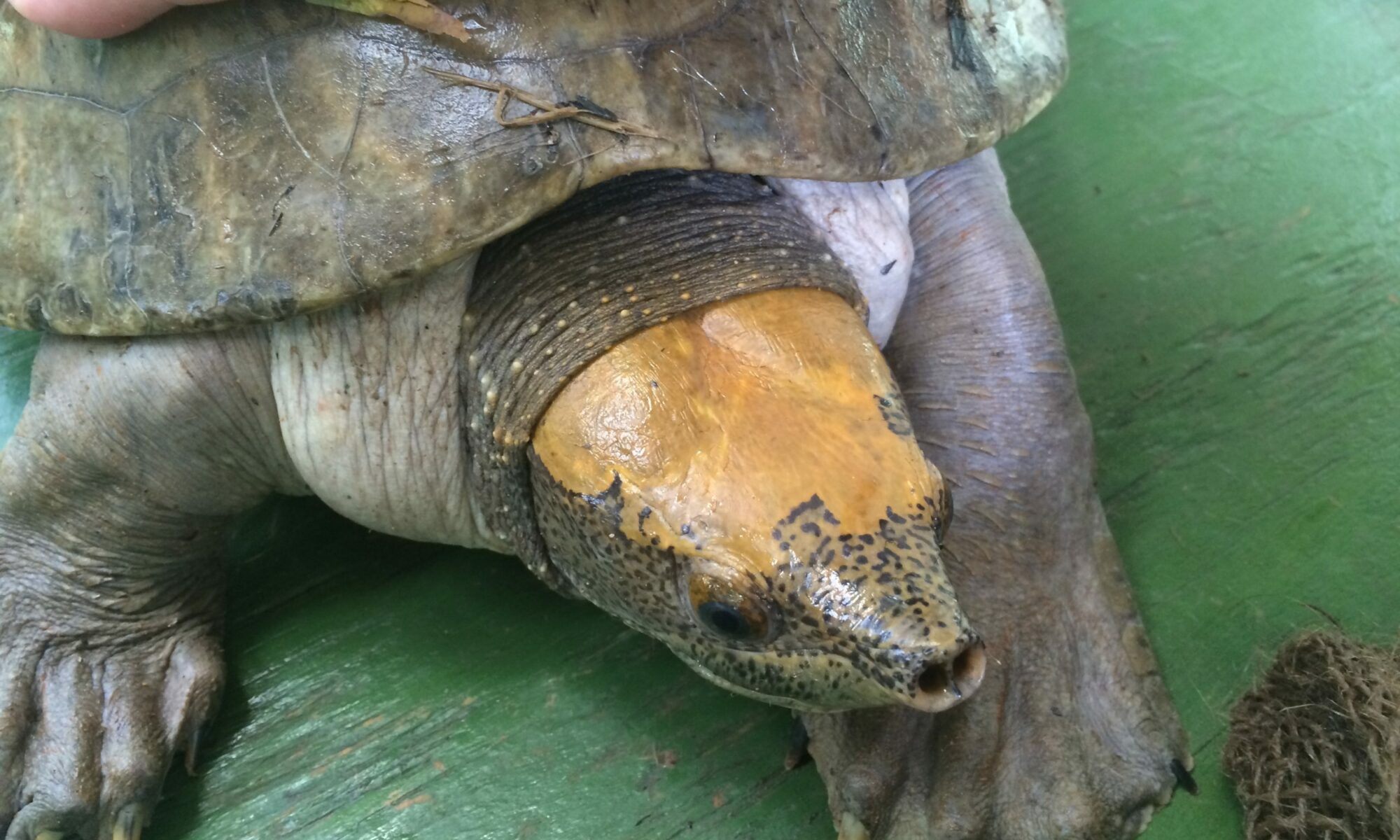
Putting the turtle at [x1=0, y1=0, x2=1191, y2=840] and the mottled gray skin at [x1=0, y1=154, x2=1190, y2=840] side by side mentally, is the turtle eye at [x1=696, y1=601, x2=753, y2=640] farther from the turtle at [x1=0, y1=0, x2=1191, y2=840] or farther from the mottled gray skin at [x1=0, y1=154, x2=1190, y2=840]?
the mottled gray skin at [x1=0, y1=154, x2=1190, y2=840]

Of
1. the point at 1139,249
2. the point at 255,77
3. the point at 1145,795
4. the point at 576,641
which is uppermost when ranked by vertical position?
the point at 255,77

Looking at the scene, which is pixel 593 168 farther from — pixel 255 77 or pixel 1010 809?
pixel 1010 809

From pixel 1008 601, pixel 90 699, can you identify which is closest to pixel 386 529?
pixel 90 699

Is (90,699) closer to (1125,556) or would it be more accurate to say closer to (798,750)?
(798,750)

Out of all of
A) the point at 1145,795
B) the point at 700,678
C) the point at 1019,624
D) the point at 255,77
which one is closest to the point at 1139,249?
the point at 1019,624

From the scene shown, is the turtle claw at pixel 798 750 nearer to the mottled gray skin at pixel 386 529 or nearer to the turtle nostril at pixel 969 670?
the mottled gray skin at pixel 386 529

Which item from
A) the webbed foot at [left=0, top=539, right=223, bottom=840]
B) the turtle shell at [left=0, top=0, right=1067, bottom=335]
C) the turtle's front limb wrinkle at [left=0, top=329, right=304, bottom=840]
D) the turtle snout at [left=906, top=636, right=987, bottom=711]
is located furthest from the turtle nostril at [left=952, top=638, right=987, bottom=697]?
the webbed foot at [left=0, top=539, right=223, bottom=840]
